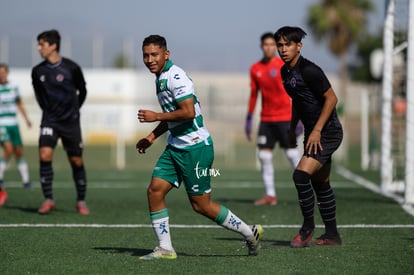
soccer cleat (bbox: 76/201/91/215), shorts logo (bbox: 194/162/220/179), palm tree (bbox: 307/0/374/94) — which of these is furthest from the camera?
palm tree (bbox: 307/0/374/94)

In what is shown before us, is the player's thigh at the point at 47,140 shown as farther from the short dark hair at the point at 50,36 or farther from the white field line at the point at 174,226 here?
the white field line at the point at 174,226

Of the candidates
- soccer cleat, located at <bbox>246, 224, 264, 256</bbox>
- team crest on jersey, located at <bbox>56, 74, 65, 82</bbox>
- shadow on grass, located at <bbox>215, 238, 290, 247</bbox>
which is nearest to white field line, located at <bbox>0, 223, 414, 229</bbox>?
shadow on grass, located at <bbox>215, 238, 290, 247</bbox>

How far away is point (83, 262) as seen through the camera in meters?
7.92

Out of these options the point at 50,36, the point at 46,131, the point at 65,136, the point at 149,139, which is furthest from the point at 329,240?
the point at 50,36

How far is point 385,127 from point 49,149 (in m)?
6.43

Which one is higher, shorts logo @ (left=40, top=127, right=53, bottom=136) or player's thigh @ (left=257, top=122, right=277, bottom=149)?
shorts logo @ (left=40, top=127, right=53, bottom=136)

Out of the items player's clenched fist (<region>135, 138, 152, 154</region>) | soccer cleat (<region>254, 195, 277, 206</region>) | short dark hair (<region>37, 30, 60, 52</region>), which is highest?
short dark hair (<region>37, 30, 60, 52</region>)

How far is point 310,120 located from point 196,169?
151 cm

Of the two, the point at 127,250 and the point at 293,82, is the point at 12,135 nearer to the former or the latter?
the point at 127,250

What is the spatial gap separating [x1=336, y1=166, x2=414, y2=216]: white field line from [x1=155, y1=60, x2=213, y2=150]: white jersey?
4.85 meters

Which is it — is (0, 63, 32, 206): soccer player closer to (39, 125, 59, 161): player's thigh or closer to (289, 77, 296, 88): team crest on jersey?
(39, 125, 59, 161): player's thigh

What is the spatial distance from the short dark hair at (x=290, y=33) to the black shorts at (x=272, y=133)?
513 centimetres

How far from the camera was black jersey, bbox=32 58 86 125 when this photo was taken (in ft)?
39.3

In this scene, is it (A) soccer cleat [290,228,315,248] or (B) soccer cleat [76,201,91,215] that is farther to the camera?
(B) soccer cleat [76,201,91,215]
